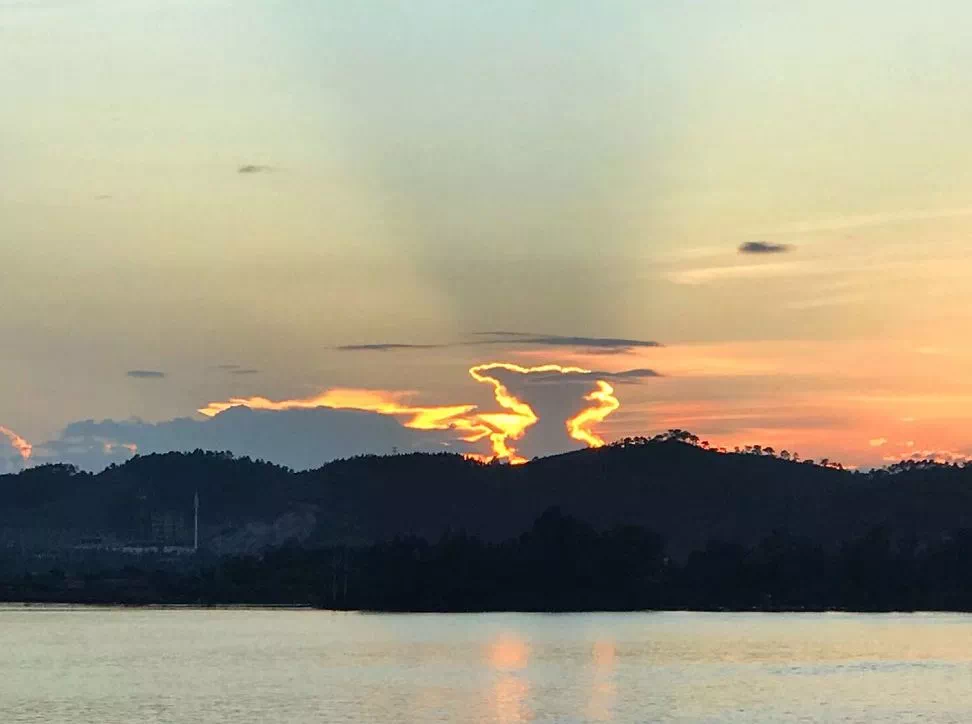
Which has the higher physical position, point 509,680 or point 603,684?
point 509,680

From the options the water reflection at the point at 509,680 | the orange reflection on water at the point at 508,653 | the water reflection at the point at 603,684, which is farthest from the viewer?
the orange reflection on water at the point at 508,653

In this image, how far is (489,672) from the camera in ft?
313

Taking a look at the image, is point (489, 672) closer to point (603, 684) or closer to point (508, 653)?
point (603, 684)

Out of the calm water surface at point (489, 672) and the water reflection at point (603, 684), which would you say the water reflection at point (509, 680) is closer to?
the calm water surface at point (489, 672)

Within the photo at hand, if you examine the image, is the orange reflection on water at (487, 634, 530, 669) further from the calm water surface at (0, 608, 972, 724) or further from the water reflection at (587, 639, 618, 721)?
the water reflection at (587, 639, 618, 721)

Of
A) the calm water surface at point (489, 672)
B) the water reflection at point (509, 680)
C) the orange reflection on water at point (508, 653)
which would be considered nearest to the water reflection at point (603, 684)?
the calm water surface at point (489, 672)

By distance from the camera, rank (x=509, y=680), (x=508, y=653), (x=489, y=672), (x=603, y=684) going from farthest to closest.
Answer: (x=508, y=653) → (x=489, y=672) → (x=509, y=680) → (x=603, y=684)

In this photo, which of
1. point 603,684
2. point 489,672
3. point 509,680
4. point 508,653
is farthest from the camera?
point 508,653

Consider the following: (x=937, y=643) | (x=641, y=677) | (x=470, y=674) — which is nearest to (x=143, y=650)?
(x=470, y=674)

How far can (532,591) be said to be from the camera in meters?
184

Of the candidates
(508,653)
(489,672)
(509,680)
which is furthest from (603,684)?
(508,653)

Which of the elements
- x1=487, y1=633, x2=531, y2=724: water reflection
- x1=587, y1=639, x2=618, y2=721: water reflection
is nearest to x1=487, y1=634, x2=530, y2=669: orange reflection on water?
x1=487, y1=633, x2=531, y2=724: water reflection

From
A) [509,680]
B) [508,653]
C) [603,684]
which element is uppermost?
[508,653]

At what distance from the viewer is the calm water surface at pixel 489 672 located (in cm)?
7219
